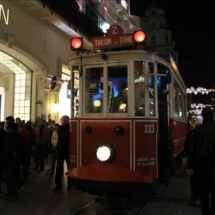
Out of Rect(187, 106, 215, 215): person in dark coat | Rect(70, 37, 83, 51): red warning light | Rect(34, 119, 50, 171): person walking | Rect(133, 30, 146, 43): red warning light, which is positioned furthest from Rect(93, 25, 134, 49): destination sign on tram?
Rect(34, 119, 50, 171): person walking

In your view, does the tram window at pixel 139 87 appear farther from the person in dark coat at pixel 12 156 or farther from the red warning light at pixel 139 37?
the person in dark coat at pixel 12 156

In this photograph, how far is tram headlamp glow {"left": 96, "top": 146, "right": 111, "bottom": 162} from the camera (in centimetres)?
535

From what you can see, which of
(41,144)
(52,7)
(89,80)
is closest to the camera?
(89,80)

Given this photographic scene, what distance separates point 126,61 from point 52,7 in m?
10.3

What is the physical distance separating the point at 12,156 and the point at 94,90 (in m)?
2.11

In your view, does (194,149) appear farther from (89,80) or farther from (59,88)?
(59,88)

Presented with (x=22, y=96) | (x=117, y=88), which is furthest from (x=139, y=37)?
(x=22, y=96)

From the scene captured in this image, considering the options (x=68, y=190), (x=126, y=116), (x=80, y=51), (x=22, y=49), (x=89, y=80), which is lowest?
(x=68, y=190)

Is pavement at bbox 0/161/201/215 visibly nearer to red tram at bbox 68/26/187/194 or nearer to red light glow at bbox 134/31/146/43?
red tram at bbox 68/26/187/194

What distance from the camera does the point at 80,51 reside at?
5930mm

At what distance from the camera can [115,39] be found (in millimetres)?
5688

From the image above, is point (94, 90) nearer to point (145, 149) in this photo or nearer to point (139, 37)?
point (139, 37)

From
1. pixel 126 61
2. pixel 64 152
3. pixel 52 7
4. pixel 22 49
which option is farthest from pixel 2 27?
pixel 126 61

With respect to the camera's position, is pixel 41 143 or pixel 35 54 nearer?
pixel 41 143
